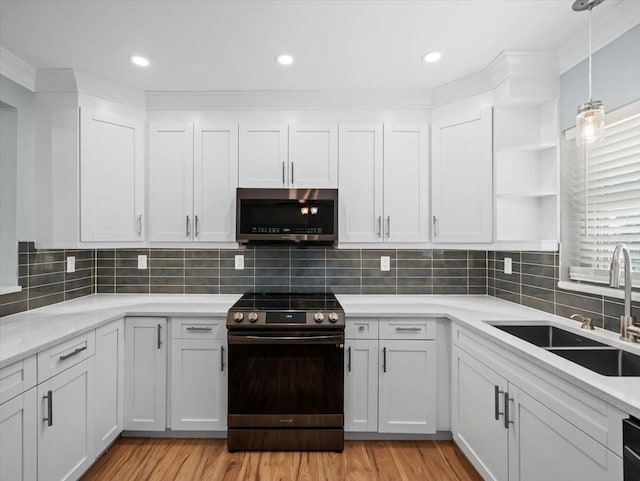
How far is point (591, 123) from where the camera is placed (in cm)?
133

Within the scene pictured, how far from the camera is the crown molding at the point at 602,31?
5.26 feet

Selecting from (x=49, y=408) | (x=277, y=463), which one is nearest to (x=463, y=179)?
(x=277, y=463)

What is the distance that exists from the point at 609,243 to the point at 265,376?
2042mm

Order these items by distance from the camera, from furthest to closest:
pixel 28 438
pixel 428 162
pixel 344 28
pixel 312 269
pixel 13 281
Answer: pixel 312 269, pixel 428 162, pixel 13 281, pixel 344 28, pixel 28 438

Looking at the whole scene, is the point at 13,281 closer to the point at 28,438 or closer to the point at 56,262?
the point at 56,262

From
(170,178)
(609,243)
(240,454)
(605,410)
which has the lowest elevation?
(240,454)

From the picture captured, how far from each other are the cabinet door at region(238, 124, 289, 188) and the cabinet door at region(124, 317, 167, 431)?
1165 mm

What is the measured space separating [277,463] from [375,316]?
1.05 metres

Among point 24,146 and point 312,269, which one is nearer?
point 24,146

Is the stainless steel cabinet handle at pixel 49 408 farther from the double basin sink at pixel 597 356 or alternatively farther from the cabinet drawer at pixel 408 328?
the double basin sink at pixel 597 356

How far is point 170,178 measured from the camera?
262cm

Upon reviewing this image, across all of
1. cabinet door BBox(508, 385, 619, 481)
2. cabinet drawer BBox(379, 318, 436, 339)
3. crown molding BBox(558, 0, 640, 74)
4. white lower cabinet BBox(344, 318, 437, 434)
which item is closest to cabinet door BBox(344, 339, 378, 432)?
white lower cabinet BBox(344, 318, 437, 434)

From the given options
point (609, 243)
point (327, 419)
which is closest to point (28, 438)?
point (327, 419)

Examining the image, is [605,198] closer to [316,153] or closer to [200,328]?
[316,153]
